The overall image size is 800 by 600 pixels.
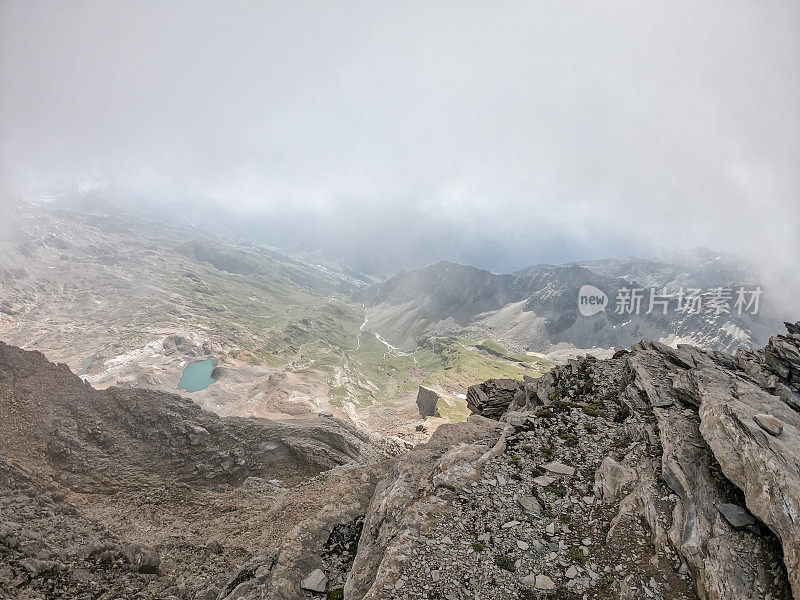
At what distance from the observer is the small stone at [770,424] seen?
51.0 ft

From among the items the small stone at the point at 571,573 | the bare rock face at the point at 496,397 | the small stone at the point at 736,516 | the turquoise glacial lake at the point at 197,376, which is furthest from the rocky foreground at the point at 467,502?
the turquoise glacial lake at the point at 197,376

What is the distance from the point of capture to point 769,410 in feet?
61.1

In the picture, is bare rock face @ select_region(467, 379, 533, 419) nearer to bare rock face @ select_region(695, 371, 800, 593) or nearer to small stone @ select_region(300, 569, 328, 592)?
bare rock face @ select_region(695, 371, 800, 593)

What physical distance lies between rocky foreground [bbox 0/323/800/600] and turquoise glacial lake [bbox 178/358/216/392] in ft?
427

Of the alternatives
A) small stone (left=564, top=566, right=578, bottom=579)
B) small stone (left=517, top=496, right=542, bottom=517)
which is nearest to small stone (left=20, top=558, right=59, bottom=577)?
small stone (left=517, top=496, right=542, bottom=517)

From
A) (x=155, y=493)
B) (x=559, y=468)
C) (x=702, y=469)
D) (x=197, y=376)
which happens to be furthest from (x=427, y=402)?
(x=702, y=469)

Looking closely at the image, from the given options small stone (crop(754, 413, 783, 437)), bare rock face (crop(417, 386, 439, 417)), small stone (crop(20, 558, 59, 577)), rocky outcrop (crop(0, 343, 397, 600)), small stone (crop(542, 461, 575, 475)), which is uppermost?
small stone (crop(754, 413, 783, 437))

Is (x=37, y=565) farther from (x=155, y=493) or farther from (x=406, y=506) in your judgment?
(x=406, y=506)

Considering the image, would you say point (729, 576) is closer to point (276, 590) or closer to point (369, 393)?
point (276, 590)

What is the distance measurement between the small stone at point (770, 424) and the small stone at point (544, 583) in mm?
12569

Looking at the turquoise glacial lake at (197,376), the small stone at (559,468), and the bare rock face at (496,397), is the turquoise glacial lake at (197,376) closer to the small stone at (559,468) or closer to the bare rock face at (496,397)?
the bare rock face at (496,397)

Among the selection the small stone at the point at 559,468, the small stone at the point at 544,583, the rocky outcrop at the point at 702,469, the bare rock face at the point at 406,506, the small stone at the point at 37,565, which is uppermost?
the rocky outcrop at the point at 702,469

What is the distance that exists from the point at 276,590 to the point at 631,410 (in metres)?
23.0

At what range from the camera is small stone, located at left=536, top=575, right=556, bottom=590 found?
42.8 feet
